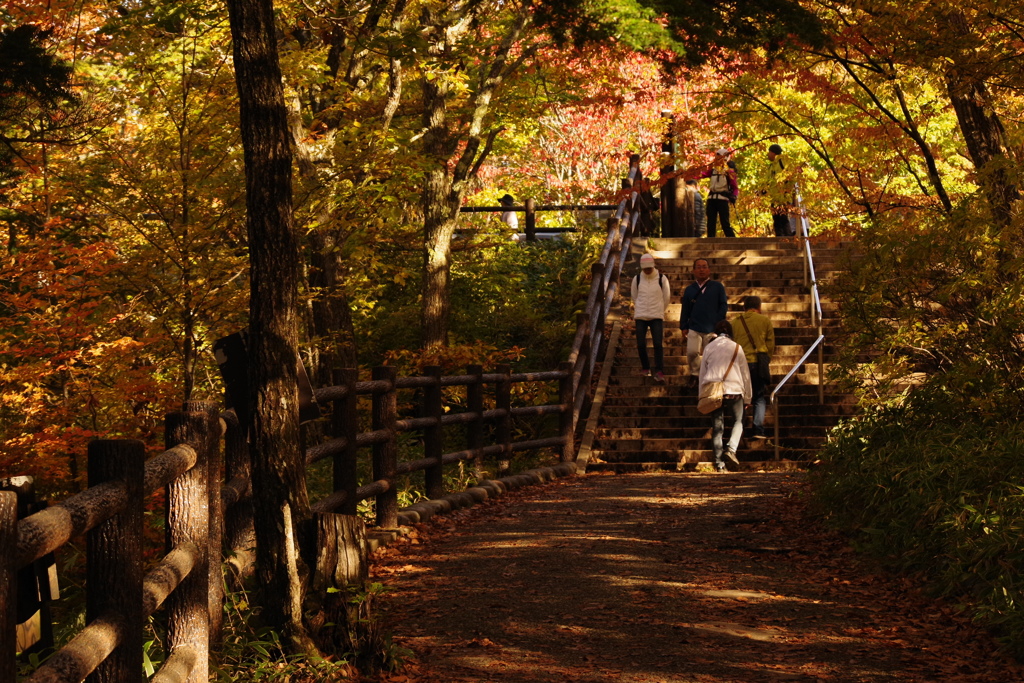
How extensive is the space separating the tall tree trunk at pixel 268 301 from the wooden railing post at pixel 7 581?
2.90m

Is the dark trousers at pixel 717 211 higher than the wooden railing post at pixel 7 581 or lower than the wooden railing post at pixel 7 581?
higher

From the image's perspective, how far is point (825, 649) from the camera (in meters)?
5.67

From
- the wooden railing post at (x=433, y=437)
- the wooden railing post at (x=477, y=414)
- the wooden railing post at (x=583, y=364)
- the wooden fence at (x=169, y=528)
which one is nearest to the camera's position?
the wooden fence at (x=169, y=528)

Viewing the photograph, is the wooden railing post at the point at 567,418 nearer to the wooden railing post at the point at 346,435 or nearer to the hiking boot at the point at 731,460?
the hiking boot at the point at 731,460

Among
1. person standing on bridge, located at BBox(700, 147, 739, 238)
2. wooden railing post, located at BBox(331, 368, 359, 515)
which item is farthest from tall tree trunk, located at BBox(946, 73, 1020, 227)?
person standing on bridge, located at BBox(700, 147, 739, 238)

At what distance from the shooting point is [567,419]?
522 inches

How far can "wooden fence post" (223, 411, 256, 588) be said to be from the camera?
19.9ft

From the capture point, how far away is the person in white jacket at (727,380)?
12.2 metres

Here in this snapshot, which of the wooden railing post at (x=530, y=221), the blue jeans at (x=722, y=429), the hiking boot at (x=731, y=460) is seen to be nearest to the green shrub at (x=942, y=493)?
the blue jeans at (x=722, y=429)

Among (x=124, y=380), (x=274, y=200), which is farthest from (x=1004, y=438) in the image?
(x=124, y=380)

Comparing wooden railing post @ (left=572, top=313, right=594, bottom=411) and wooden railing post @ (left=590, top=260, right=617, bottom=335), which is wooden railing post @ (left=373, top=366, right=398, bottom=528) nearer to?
wooden railing post @ (left=572, top=313, right=594, bottom=411)

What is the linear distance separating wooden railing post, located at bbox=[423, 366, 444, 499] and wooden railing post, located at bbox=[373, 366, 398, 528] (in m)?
0.92

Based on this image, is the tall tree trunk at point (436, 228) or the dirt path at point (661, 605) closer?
the dirt path at point (661, 605)

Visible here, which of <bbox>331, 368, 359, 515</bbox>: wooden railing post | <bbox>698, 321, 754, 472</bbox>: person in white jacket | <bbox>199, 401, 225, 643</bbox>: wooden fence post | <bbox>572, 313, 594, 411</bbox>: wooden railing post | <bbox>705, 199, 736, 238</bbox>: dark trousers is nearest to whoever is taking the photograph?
<bbox>199, 401, 225, 643</bbox>: wooden fence post
